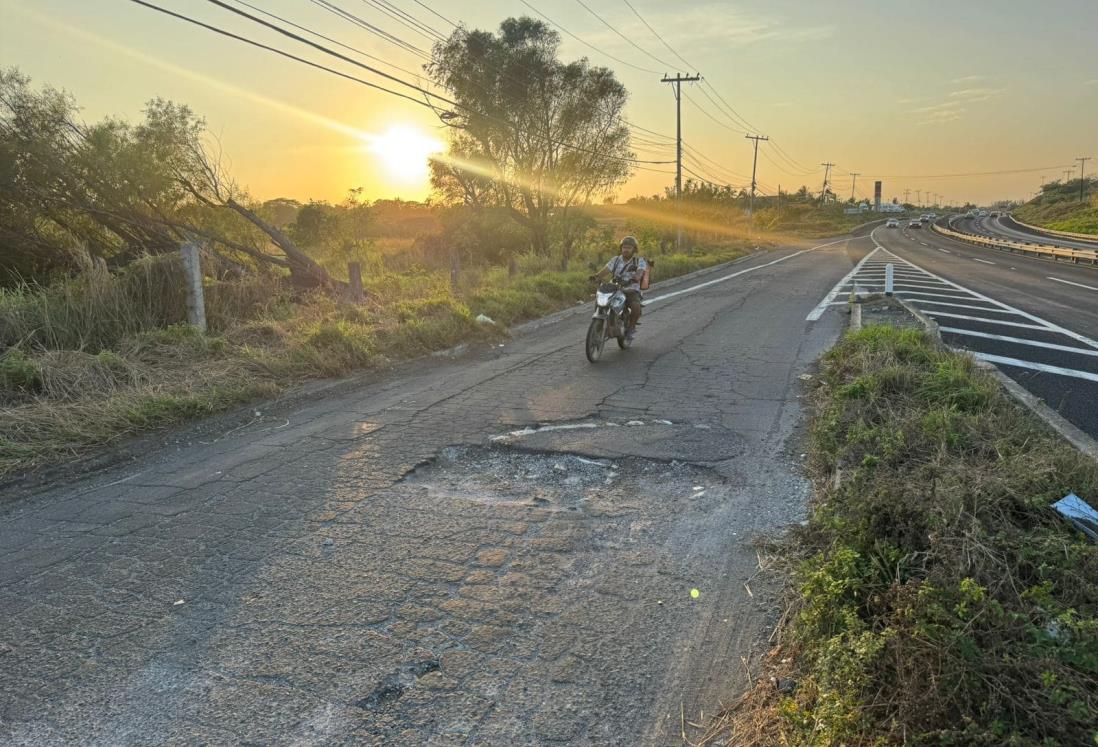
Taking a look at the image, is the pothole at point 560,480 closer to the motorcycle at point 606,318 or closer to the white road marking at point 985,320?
the motorcycle at point 606,318

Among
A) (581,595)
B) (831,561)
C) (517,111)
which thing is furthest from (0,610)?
(517,111)

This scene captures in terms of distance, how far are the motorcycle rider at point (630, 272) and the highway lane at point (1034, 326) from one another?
4.30m

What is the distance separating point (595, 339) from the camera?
8133 mm

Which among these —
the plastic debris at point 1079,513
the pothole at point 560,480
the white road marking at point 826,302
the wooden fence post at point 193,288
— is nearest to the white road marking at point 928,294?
the white road marking at point 826,302

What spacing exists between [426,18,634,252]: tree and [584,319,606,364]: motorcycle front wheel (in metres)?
18.2

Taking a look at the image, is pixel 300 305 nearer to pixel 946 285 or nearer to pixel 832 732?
pixel 832 732

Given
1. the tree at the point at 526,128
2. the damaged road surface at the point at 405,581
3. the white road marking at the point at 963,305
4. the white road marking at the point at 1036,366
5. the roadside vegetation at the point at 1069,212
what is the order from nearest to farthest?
the damaged road surface at the point at 405,581 < the white road marking at the point at 1036,366 < the white road marking at the point at 963,305 < the tree at the point at 526,128 < the roadside vegetation at the point at 1069,212

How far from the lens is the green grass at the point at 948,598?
72.2 inches

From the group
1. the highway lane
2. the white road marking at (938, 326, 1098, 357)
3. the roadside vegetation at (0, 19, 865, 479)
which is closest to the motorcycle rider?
the roadside vegetation at (0, 19, 865, 479)

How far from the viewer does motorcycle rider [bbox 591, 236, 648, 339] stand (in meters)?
8.70

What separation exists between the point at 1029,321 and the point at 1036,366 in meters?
4.26

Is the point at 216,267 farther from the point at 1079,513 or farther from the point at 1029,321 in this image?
the point at 1029,321

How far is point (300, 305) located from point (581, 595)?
10.2m

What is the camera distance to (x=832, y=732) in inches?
77.4
